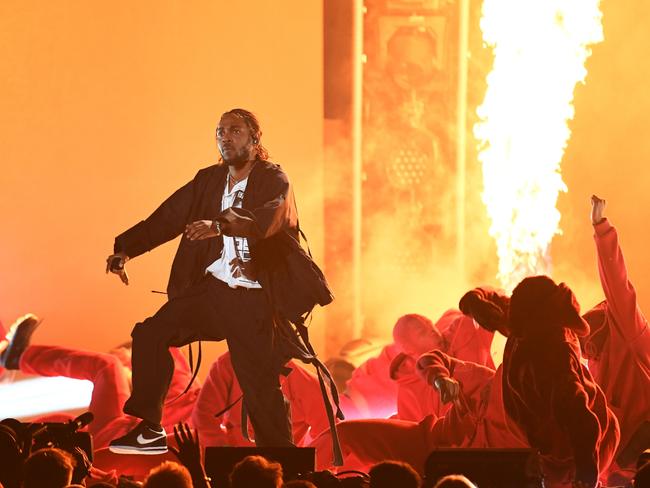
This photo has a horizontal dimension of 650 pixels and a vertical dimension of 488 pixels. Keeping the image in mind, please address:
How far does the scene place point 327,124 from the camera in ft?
27.9

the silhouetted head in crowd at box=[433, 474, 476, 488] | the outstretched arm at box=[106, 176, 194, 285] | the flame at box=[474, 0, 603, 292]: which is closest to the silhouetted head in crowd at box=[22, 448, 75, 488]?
the silhouetted head in crowd at box=[433, 474, 476, 488]

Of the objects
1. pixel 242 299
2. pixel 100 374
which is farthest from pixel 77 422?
pixel 100 374

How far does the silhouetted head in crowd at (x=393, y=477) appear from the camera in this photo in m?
3.39

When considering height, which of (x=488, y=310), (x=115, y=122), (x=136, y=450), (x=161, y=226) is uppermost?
(x=115, y=122)

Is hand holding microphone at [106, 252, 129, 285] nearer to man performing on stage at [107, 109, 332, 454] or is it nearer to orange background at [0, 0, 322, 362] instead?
man performing on stage at [107, 109, 332, 454]

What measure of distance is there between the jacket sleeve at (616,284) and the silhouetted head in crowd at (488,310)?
1.53 feet

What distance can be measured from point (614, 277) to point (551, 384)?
768 millimetres

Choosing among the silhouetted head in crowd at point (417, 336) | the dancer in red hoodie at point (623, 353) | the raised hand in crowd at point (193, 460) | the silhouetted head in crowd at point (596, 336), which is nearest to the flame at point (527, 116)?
the silhouetted head in crowd at point (417, 336)

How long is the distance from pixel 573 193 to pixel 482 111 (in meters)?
0.87

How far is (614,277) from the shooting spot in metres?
5.20

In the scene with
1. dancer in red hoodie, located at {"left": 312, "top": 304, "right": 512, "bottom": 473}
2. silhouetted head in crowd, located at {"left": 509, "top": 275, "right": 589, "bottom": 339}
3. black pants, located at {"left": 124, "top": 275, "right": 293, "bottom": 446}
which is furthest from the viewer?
dancer in red hoodie, located at {"left": 312, "top": 304, "right": 512, "bottom": 473}

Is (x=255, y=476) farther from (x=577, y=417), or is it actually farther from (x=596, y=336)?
(x=596, y=336)

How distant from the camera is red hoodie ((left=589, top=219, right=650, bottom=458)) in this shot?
5.25m

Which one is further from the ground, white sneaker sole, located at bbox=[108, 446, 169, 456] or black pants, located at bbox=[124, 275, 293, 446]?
black pants, located at bbox=[124, 275, 293, 446]
